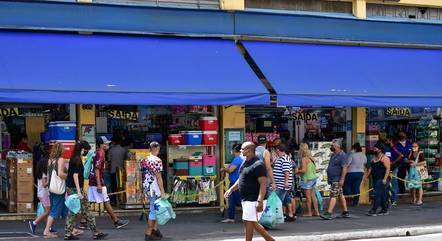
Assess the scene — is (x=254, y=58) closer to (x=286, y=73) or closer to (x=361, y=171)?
(x=286, y=73)

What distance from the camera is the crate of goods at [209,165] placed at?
47.8 feet

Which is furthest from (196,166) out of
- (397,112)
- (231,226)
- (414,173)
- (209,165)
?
(397,112)

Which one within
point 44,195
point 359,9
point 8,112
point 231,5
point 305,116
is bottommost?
point 44,195

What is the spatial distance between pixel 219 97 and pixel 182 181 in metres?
2.48

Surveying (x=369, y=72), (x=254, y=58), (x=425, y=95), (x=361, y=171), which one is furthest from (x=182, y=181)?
(x=425, y=95)

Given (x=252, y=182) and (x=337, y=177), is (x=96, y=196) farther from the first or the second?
(x=337, y=177)

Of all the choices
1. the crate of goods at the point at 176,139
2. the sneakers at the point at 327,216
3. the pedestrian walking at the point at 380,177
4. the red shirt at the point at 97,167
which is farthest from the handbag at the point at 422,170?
the red shirt at the point at 97,167

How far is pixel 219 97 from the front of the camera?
1319cm

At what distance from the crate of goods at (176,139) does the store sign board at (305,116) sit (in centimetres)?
346

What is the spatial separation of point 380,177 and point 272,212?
3.61 m

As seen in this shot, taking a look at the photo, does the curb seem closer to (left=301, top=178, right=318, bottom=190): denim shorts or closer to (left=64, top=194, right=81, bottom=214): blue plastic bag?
(left=301, top=178, right=318, bottom=190): denim shorts

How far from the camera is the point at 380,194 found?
559 inches

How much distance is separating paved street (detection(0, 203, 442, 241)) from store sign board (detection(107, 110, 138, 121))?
251 centimetres

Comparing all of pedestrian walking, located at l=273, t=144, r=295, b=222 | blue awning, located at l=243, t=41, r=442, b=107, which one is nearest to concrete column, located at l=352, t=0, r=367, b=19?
blue awning, located at l=243, t=41, r=442, b=107
